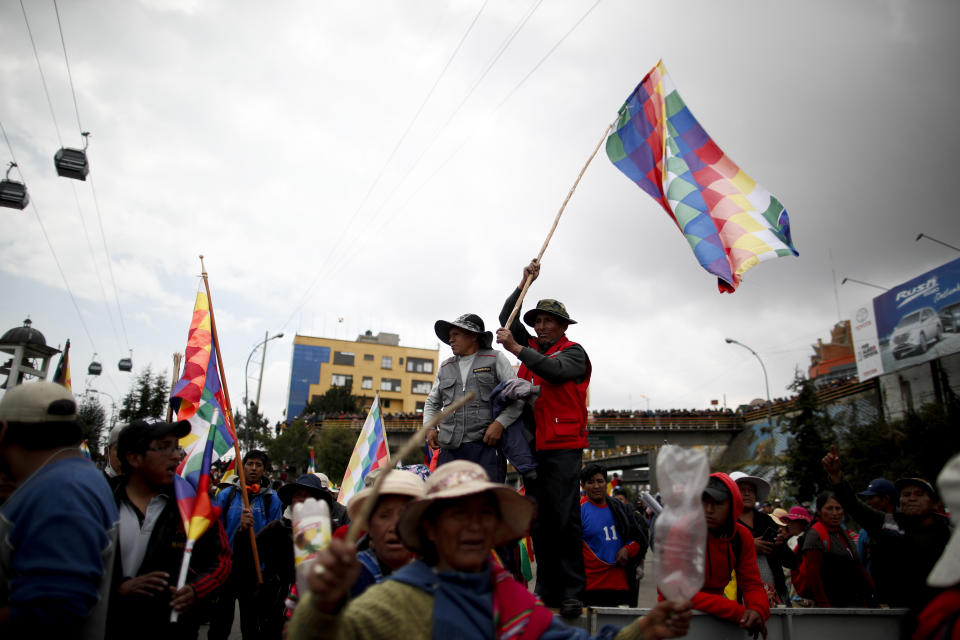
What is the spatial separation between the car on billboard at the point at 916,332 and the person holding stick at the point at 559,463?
3448 cm

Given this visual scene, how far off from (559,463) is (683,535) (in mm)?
2171

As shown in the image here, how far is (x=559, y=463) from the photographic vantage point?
168 inches

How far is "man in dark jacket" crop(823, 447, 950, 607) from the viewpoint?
14.9 feet

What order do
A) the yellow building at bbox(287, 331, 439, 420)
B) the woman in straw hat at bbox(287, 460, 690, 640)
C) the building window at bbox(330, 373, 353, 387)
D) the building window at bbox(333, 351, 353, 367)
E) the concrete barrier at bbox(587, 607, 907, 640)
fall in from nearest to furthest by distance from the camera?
the woman in straw hat at bbox(287, 460, 690, 640)
the concrete barrier at bbox(587, 607, 907, 640)
the yellow building at bbox(287, 331, 439, 420)
the building window at bbox(330, 373, 353, 387)
the building window at bbox(333, 351, 353, 367)

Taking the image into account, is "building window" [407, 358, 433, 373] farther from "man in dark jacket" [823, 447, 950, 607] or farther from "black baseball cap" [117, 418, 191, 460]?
"black baseball cap" [117, 418, 191, 460]

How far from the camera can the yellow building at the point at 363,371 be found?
268 ft

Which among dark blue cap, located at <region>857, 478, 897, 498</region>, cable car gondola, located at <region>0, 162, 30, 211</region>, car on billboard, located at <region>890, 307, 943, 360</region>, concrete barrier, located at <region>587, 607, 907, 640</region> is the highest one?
car on billboard, located at <region>890, 307, 943, 360</region>

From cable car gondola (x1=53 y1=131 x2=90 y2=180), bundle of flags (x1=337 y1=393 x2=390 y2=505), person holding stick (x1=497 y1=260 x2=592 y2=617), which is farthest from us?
cable car gondola (x1=53 y1=131 x2=90 y2=180)

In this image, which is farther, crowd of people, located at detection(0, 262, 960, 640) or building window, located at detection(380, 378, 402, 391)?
building window, located at detection(380, 378, 402, 391)

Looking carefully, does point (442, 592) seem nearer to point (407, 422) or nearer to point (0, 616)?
point (0, 616)

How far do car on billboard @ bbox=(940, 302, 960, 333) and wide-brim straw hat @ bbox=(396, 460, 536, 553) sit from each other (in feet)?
117

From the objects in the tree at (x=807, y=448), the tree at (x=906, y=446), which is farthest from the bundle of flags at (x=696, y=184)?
the tree at (x=807, y=448)

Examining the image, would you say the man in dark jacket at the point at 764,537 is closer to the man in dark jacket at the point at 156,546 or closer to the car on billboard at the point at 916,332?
the man in dark jacket at the point at 156,546

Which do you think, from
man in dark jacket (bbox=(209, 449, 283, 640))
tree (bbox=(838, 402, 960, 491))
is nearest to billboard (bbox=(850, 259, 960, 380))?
tree (bbox=(838, 402, 960, 491))
